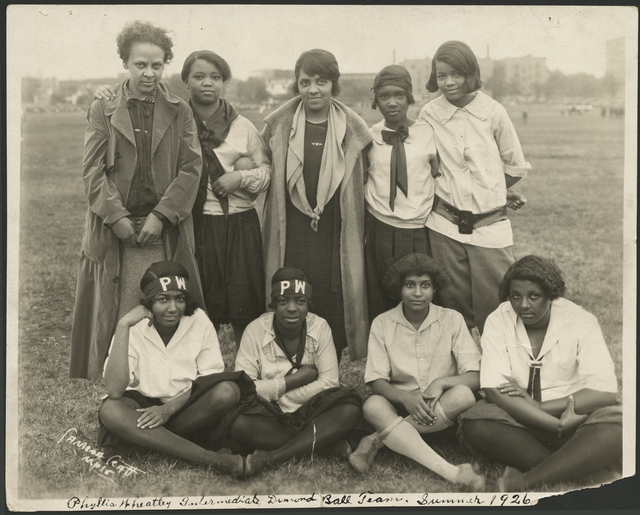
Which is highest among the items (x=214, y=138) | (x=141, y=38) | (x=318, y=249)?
(x=141, y=38)

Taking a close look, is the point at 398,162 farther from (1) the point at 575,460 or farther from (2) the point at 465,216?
(1) the point at 575,460

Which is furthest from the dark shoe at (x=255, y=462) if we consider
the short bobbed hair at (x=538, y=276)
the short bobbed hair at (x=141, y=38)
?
the short bobbed hair at (x=141, y=38)

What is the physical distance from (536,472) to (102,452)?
278 cm

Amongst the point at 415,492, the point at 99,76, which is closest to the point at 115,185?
the point at 99,76

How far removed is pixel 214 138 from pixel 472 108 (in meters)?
1.78

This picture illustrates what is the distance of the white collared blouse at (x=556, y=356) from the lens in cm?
570

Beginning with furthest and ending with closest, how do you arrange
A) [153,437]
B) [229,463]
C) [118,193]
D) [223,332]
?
[223,332]
[118,193]
[229,463]
[153,437]

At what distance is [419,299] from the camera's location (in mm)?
5777

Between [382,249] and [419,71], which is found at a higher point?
[419,71]

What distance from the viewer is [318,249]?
6.34 meters

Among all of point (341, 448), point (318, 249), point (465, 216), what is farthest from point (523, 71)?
point (341, 448)

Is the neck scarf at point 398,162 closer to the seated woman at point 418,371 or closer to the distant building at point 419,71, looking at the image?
the distant building at point 419,71

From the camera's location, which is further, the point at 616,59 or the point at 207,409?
the point at 616,59

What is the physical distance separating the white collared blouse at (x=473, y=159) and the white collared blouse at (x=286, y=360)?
1140 mm
